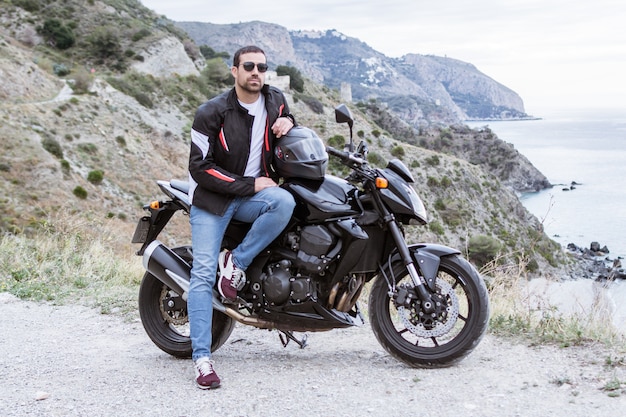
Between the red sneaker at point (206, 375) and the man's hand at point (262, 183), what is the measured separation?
1.19m

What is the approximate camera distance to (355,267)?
4.40m

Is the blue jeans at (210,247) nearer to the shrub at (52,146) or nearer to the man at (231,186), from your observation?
the man at (231,186)

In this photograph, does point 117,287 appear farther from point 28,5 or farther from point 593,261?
point 28,5

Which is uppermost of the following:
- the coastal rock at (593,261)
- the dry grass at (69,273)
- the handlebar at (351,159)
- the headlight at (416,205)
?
the handlebar at (351,159)

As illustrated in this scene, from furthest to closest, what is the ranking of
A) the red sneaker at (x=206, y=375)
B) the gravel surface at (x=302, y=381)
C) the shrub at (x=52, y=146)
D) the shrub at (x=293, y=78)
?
the shrub at (x=293, y=78), the shrub at (x=52, y=146), the red sneaker at (x=206, y=375), the gravel surface at (x=302, y=381)

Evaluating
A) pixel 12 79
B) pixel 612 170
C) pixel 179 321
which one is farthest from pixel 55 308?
pixel 612 170

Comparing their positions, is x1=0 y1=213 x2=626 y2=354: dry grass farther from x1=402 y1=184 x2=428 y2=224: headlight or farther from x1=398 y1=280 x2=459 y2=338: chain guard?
x1=402 y1=184 x2=428 y2=224: headlight

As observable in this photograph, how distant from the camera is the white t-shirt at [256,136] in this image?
4.48m

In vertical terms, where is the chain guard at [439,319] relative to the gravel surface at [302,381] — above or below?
above

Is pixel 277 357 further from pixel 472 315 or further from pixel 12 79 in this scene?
pixel 12 79

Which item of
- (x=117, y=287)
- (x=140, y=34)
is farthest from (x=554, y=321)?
(x=140, y=34)

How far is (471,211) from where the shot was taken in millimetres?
63500

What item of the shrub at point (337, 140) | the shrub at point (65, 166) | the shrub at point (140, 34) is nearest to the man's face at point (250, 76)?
the shrub at point (65, 166)

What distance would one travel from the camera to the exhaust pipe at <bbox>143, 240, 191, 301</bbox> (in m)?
4.68
